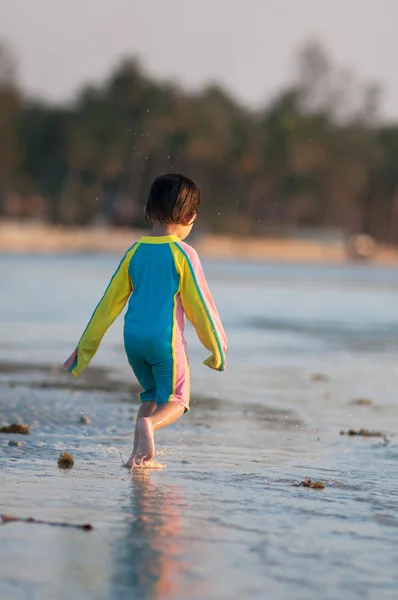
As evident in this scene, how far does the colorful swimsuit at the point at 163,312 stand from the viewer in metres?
6.26

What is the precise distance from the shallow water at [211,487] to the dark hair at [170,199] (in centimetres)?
117

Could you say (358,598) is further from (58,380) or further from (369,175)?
(369,175)

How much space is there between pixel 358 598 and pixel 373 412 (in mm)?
5391

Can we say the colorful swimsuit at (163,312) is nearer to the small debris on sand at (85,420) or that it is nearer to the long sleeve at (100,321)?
the long sleeve at (100,321)

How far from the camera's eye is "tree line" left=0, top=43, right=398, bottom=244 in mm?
95188

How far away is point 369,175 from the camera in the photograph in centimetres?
12125

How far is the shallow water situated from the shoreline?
64269 millimetres

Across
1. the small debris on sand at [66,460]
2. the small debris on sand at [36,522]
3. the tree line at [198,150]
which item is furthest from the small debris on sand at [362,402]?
the tree line at [198,150]

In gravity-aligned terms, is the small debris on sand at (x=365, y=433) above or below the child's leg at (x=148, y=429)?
below

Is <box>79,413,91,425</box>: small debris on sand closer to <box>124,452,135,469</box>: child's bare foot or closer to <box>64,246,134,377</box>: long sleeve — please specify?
<box>64,246,134,377</box>: long sleeve

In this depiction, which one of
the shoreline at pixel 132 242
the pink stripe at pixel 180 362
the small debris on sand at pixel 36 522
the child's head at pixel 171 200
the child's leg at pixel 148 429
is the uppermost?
the child's head at pixel 171 200

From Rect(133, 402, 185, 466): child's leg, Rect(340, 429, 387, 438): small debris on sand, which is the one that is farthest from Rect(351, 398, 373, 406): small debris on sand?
Rect(133, 402, 185, 466): child's leg

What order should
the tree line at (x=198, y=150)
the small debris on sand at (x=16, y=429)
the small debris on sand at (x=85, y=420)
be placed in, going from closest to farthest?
the small debris on sand at (x=16, y=429)
the small debris on sand at (x=85, y=420)
the tree line at (x=198, y=150)

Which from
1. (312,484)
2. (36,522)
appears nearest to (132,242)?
(312,484)
